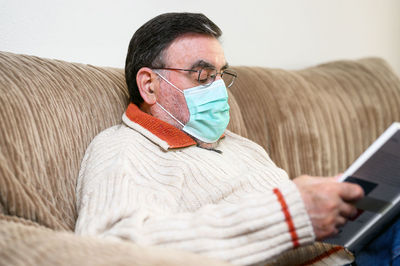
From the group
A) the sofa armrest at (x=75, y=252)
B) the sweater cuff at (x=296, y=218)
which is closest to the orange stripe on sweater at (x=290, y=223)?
the sweater cuff at (x=296, y=218)

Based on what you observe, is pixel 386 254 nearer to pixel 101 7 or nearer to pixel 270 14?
pixel 101 7

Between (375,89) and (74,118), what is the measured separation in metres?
1.31

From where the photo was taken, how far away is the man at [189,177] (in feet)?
2.32

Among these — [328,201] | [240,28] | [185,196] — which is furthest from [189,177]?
[240,28]

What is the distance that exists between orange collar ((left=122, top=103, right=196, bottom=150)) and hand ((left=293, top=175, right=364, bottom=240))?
1.42 ft

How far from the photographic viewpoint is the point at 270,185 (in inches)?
44.2

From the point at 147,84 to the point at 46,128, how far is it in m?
0.33

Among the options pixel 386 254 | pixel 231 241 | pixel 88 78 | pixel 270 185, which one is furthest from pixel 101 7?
pixel 386 254

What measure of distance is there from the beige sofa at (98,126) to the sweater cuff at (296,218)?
0.17 m

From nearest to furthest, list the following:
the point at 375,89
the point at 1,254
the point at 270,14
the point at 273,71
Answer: the point at 1,254
the point at 273,71
the point at 375,89
the point at 270,14

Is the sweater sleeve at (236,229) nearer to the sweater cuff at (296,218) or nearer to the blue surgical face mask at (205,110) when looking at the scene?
the sweater cuff at (296,218)

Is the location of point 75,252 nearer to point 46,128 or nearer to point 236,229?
point 236,229

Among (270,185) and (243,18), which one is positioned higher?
(243,18)

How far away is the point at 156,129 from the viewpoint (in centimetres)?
109
